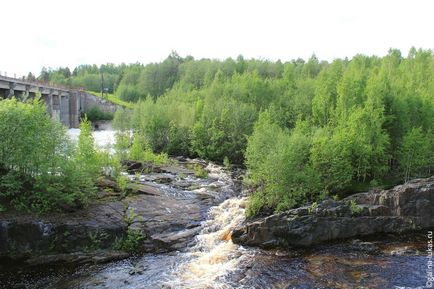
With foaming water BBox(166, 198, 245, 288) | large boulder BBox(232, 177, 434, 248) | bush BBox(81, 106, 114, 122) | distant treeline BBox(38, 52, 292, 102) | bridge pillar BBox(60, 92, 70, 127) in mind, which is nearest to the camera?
foaming water BBox(166, 198, 245, 288)

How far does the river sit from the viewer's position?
21672 mm

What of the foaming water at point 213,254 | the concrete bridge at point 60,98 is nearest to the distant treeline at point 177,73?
the concrete bridge at point 60,98

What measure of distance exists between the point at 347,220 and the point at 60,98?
298 ft

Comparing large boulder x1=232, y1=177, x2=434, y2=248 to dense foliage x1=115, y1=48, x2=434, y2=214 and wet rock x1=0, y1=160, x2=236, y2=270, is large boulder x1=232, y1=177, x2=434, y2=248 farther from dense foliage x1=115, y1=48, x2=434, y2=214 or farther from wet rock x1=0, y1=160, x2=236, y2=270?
wet rock x1=0, y1=160, x2=236, y2=270

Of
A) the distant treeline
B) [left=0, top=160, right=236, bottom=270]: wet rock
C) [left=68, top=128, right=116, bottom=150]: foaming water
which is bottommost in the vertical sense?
[left=0, top=160, right=236, bottom=270]: wet rock

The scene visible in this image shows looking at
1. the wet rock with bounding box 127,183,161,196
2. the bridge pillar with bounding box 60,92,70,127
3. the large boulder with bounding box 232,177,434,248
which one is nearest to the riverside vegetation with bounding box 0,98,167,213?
the wet rock with bounding box 127,183,161,196

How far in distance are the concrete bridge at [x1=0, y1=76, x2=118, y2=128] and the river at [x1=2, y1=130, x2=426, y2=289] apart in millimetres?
47887

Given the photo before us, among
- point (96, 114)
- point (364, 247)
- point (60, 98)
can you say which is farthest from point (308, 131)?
point (96, 114)

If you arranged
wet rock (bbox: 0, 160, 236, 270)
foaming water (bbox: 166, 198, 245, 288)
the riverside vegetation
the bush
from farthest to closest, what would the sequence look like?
the bush
the riverside vegetation
wet rock (bbox: 0, 160, 236, 270)
foaming water (bbox: 166, 198, 245, 288)

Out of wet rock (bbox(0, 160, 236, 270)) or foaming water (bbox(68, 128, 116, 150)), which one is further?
foaming water (bbox(68, 128, 116, 150))

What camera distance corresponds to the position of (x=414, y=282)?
71.3 ft

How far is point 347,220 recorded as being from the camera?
29.0m

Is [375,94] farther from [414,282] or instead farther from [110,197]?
[110,197]

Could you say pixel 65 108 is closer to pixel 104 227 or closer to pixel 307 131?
pixel 307 131
